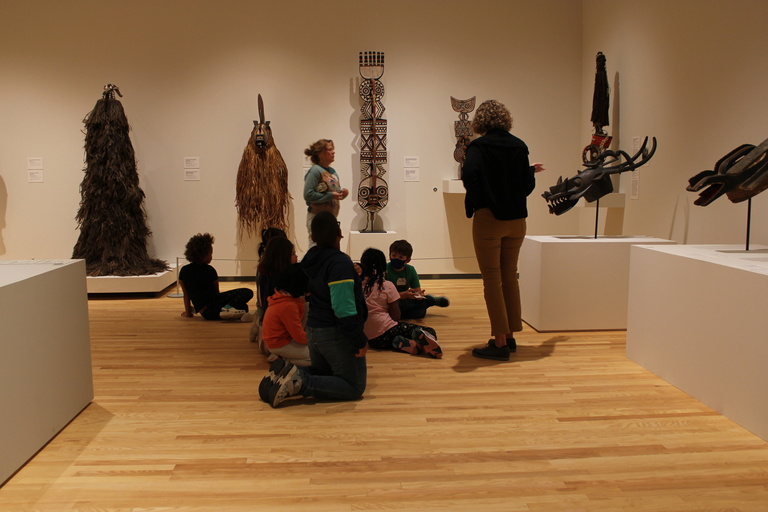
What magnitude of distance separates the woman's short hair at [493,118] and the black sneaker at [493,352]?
4.03 ft

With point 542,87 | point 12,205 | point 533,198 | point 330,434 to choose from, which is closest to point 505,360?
point 330,434

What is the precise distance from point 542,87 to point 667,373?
13.2 ft

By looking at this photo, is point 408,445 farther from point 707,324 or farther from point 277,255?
point 707,324

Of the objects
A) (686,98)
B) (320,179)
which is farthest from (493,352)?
(686,98)

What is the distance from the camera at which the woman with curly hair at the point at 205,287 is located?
4770mm

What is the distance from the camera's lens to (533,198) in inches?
267

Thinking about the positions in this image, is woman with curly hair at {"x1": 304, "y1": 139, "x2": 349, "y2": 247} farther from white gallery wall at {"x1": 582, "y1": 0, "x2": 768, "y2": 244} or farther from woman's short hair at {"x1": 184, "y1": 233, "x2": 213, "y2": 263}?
white gallery wall at {"x1": 582, "y1": 0, "x2": 768, "y2": 244}

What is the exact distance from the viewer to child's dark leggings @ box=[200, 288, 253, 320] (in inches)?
193

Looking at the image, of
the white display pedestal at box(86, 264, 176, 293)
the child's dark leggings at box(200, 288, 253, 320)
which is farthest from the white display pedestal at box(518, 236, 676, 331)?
the white display pedestal at box(86, 264, 176, 293)

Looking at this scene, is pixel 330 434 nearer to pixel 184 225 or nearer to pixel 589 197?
pixel 589 197

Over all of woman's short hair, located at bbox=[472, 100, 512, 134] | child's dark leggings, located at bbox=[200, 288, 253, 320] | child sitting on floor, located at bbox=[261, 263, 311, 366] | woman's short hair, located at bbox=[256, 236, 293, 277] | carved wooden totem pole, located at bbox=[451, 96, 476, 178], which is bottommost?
child's dark leggings, located at bbox=[200, 288, 253, 320]

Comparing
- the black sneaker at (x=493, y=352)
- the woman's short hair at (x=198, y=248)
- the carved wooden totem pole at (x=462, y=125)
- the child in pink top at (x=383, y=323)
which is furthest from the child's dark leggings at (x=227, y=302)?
the carved wooden totem pole at (x=462, y=125)

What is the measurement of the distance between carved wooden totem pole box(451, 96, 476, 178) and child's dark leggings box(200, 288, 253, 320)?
262 centimetres

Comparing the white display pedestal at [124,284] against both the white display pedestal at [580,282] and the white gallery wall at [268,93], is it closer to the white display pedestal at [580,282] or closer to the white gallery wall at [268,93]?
the white gallery wall at [268,93]
